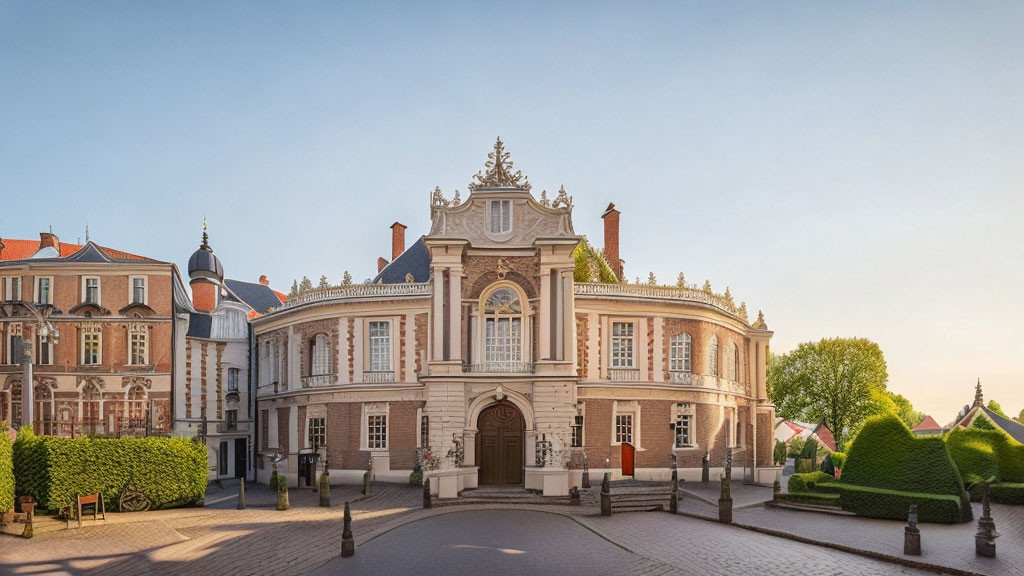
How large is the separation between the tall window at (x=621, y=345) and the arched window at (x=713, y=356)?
4884mm

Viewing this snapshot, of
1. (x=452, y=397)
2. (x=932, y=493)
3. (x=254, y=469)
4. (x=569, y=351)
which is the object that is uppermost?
(x=569, y=351)

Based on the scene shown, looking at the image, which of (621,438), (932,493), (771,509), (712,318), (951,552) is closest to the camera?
(951,552)

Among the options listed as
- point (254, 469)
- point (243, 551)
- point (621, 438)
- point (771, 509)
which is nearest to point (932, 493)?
point (771, 509)

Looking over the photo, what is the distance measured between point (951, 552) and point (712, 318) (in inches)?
786

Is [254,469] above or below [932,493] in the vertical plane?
below

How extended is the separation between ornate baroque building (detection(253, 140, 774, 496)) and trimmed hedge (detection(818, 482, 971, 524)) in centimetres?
1057

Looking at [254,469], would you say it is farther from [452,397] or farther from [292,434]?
[452,397]

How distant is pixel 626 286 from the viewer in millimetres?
38094

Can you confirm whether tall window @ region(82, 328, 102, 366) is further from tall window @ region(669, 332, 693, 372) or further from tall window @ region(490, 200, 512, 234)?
tall window @ region(669, 332, 693, 372)

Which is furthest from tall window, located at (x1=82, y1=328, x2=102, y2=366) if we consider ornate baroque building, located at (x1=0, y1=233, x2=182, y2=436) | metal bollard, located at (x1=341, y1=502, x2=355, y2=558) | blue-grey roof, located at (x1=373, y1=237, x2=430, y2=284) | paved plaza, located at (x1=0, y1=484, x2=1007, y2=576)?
metal bollard, located at (x1=341, y1=502, x2=355, y2=558)

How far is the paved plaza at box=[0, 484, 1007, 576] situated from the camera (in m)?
19.0

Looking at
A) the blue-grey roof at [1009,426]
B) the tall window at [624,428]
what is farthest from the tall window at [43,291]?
the blue-grey roof at [1009,426]

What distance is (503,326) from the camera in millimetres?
34031

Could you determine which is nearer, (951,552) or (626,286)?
(951,552)
